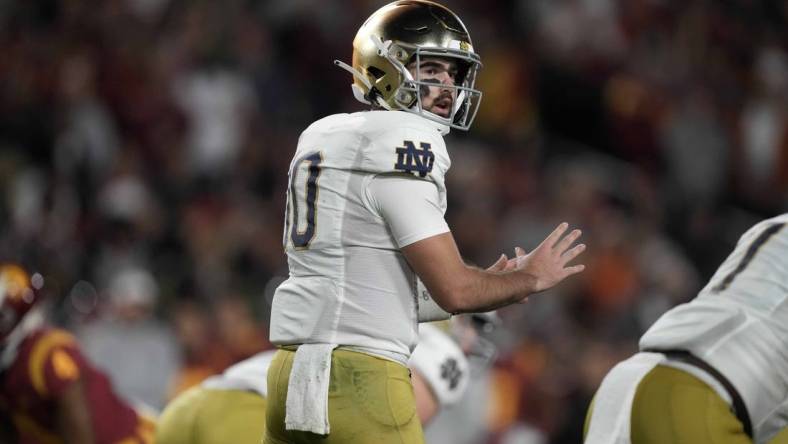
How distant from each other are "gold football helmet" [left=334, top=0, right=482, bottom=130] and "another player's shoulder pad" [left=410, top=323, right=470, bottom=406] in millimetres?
1502

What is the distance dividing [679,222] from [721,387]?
5888 millimetres

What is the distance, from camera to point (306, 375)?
3285 mm

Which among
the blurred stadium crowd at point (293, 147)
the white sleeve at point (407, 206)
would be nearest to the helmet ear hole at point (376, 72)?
the white sleeve at point (407, 206)

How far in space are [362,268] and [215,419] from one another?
1686 millimetres

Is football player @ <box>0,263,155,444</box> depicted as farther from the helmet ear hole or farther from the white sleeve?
the white sleeve

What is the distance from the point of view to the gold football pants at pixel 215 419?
4758 millimetres

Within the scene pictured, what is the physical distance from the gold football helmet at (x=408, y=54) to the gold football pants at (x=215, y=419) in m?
1.55

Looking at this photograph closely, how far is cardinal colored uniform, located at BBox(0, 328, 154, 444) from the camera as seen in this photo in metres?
5.19

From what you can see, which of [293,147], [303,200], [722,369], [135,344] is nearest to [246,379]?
[303,200]

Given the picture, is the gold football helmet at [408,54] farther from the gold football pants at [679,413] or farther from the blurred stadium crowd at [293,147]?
the blurred stadium crowd at [293,147]

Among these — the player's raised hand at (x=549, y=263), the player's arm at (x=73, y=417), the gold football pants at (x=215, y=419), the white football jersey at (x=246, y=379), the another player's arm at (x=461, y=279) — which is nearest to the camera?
the another player's arm at (x=461, y=279)

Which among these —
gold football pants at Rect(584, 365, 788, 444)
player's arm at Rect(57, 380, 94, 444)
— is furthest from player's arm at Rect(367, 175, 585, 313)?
player's arm at Rect(57, 380, 94, 444)

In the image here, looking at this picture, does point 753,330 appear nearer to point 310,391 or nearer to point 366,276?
point 366,276

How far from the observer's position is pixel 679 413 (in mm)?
3678
